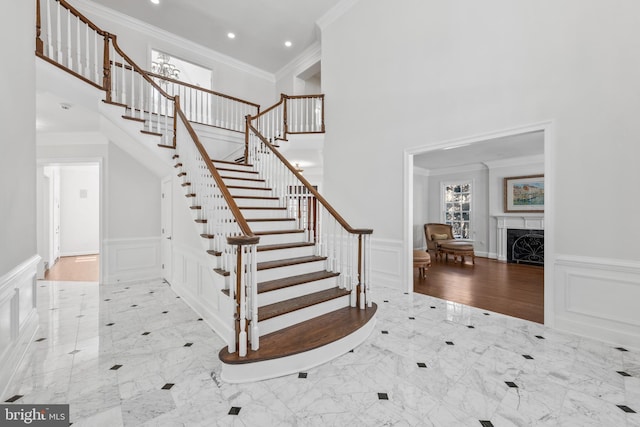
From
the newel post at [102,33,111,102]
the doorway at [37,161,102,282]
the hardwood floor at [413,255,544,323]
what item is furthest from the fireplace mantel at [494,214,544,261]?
the doorway at [37,161,102,282]

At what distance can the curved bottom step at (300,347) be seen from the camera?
2131mm

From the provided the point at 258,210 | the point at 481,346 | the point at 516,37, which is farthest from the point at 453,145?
the point at 258,210

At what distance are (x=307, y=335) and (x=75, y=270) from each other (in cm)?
667

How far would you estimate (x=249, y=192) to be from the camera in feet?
14.7

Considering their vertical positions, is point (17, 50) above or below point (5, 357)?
above

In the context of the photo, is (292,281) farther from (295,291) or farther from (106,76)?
(106,76)

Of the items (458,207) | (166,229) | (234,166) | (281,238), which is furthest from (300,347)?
(458,207)

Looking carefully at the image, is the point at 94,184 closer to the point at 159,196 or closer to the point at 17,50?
the point at 159,196

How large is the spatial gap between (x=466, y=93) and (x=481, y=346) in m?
3.22

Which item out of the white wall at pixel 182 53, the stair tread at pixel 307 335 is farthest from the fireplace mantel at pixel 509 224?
the white wall at pixel 182 53

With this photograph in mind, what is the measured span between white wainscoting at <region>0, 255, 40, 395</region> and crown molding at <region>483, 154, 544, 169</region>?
31.5 feet

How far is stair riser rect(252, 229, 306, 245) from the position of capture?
11.8 ft

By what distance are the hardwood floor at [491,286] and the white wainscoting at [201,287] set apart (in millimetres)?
3192

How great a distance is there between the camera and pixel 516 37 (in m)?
3.29
